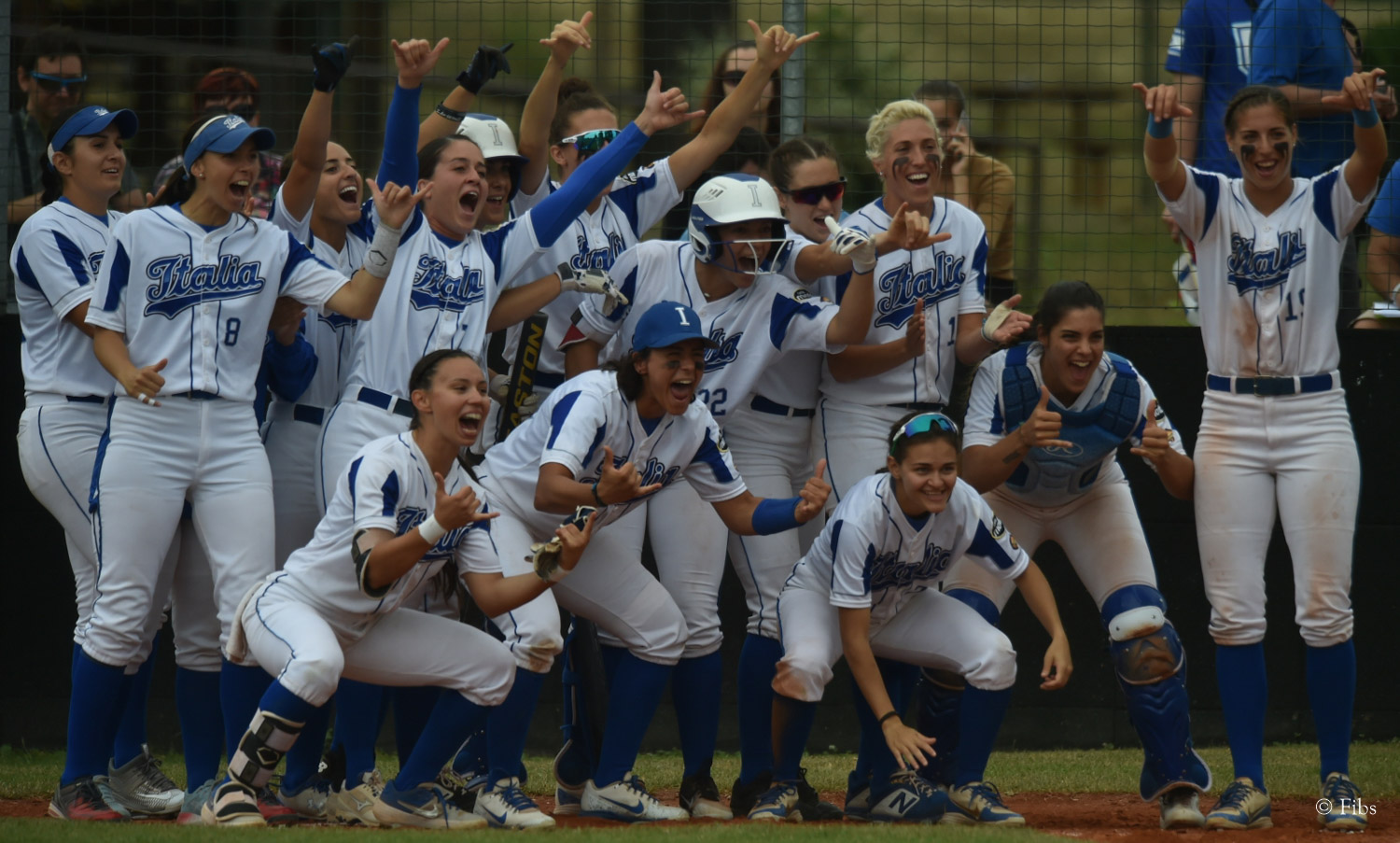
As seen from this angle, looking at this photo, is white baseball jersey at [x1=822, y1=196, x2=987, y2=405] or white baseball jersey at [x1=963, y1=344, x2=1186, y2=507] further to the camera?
white baseball jersey at [x1=822, y1=196, x2=987, y2=405]

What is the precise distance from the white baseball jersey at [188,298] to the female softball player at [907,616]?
5.87 feet

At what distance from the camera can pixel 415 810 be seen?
14.7ft

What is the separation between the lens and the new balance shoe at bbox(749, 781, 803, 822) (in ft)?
15.8

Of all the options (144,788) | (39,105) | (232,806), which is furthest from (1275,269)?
(39,105)

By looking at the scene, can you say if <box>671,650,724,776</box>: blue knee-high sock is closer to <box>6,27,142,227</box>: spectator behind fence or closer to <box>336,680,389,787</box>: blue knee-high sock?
<box>336,680,389,787</box>: blue knee-high sock

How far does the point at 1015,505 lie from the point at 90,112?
320 centimetres

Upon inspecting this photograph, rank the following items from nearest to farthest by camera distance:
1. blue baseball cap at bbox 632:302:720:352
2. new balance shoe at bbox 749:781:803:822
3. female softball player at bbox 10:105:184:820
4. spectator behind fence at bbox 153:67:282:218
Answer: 1. blue baseball cap at bbox 632:302:720:352
2. new balance shoe at bbox 749:781:803:822
3. female softball player at bbox 10:105:184:820
4. spectator behind fence at bbox 153:67:282:218

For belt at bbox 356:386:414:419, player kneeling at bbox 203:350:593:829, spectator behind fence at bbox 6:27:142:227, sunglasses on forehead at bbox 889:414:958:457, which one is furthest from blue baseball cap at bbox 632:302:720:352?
spectator behind fence at bbox 6:27:142:227

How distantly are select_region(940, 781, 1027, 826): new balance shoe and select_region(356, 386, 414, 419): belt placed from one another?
2002 mm

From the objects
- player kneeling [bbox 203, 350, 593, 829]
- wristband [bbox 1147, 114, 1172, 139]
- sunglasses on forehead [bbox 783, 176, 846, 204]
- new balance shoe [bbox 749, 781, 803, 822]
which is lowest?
new balance shoe [bbox 749, 781, 803, 822]

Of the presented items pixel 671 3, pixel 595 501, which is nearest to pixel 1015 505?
pixel 595 501

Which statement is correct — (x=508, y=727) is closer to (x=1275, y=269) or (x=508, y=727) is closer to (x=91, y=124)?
(x=91, y=124)

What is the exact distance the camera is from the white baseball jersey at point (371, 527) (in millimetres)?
4348

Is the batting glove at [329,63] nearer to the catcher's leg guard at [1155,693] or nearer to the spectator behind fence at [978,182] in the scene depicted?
the spectator behind fence at [978,182]
